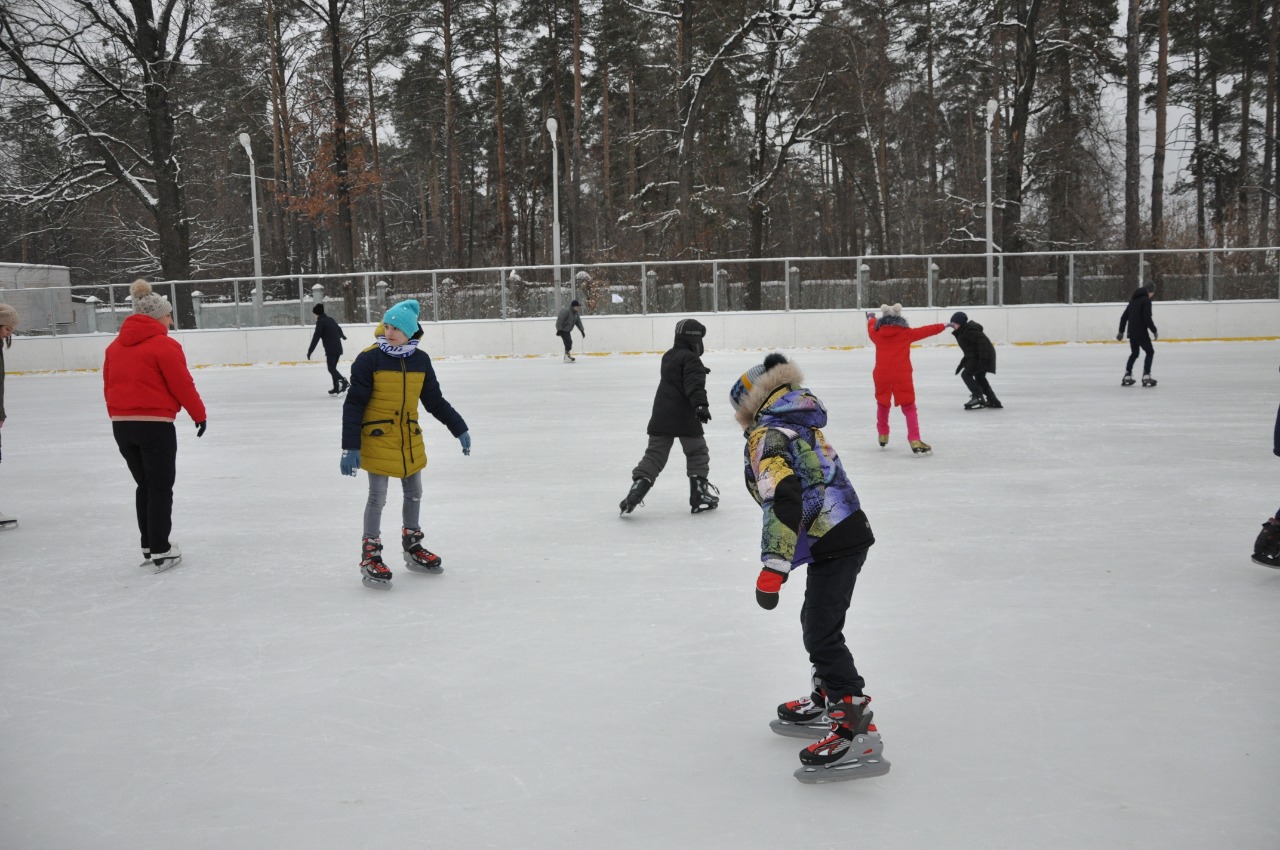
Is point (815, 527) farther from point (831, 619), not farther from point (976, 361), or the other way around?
point (976, 361)

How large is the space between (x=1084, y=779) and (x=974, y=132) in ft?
140

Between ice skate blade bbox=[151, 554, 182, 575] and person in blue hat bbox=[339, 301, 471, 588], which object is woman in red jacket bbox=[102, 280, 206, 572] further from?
person in blue hat bbox=[339, 301, 471, 588]

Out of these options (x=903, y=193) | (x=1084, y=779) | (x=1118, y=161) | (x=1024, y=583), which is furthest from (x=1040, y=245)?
(x=1084, y=779)

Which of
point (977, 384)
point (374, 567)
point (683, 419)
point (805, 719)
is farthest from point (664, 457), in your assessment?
point (977, 384)

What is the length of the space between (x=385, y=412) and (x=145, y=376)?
1.45m

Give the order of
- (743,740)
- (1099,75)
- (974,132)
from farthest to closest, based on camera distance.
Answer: (974,132)
(1099,75)
(743,740)

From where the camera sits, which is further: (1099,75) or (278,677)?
(1099,75)

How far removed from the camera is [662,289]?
964 inches

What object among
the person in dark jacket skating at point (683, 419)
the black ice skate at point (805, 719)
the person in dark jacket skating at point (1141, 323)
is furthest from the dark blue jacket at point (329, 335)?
the black ice skate at point (805, 719)

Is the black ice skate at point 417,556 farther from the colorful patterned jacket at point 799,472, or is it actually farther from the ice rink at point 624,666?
the colorful patterned jacket at point 799,472

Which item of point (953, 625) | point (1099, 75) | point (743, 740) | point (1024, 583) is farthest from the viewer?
point (1099, 75)

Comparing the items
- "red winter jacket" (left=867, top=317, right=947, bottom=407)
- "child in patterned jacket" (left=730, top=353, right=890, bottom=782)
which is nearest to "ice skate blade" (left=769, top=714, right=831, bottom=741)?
"child in patterned jacket" (left=730, top=353, right=890, bottom=782)

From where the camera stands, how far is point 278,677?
14.1ft

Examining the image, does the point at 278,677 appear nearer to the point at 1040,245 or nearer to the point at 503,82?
the point at 1040,245
